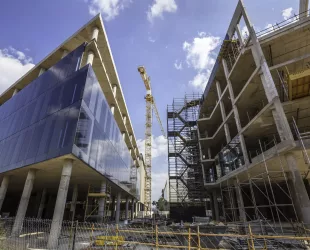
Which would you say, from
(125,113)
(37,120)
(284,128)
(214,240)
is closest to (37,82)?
(37,120)

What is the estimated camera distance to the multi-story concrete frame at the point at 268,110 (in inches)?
511

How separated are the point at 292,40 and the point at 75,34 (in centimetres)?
2320

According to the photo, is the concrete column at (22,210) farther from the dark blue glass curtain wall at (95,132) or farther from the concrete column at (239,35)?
the concrete column at (239,35)

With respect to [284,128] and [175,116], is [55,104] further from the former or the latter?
[175,116]

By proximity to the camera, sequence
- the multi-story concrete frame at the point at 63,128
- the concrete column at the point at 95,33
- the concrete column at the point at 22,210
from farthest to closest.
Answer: the concrete column at the point at 95,33, the concrete column at the point at 22,210, the multi-story concrete frame at the point at 63,128

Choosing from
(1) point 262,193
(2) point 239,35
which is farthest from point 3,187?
(2) point 239,35

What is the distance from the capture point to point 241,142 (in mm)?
18656

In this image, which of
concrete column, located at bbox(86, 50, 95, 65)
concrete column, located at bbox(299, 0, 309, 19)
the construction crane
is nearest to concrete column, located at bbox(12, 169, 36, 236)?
concrete column, located at bbox(86, 50, 95, 65)

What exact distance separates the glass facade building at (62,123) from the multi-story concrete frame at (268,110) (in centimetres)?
1356

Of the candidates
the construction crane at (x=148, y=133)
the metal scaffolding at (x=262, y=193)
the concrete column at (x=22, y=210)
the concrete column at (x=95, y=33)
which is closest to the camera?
the concrete column at (x=22, y=210)

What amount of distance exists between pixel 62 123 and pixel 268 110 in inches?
651

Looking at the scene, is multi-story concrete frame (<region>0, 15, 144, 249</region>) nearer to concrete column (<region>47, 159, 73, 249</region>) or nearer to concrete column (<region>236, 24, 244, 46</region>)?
concrete column (<region>47, 159, 73, 249</region>)

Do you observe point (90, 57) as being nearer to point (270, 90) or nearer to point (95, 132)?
point (95, 132)

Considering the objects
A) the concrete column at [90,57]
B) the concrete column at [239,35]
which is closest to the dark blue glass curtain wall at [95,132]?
the concrete column at [90,57]
